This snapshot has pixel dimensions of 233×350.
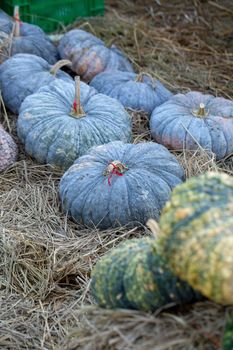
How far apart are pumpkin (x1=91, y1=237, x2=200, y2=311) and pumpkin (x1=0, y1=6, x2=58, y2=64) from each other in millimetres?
3576

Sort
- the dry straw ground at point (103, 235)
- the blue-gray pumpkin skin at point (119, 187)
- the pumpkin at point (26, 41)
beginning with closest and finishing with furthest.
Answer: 1. the dry straw ground at point (103, 235)
2. the blue-gray pumpkin skin at point (119, 187)
3. the pumpkin at point (26, 41)

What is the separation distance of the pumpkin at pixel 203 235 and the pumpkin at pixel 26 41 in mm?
3880

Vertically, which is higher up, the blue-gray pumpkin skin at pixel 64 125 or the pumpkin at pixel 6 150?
the blue-gray pumpkin skin at pixel 64 125

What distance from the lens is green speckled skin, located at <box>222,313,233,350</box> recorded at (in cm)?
196

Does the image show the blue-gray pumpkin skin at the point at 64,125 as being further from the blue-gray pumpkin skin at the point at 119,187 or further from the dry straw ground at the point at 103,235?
the blue-gray pumpkin skin at the point at 119,187

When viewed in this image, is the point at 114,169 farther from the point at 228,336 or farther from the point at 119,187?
the point at 228,336

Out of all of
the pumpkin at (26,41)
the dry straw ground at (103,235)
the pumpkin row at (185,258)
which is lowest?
the dry straw ground at (103,235)

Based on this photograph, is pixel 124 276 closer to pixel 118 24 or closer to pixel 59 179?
pixel 59 179

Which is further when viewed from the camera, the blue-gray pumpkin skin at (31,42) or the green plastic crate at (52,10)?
the green plastic crate at (52,10)

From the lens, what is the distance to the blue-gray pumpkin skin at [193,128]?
15.4 feet

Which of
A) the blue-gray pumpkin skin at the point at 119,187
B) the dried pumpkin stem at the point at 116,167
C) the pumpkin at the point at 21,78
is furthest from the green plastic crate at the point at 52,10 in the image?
the dried pumpkin stem at the point at 116,167

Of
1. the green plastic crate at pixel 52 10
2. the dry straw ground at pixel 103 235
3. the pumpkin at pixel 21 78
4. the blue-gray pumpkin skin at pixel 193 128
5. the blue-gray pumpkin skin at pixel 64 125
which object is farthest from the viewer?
the green plastic crate at pixel 52 10

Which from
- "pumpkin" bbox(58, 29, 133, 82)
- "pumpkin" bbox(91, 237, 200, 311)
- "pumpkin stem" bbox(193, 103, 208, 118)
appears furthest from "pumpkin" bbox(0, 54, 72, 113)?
"pumpkin" bbox(91, 237, 200, 311)

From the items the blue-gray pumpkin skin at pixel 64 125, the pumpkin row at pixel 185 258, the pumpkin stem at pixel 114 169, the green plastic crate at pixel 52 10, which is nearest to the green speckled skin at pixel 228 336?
the pumpkin row at pixel 185 258
